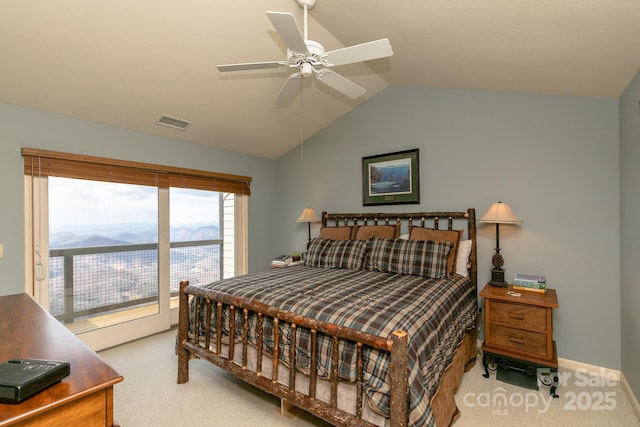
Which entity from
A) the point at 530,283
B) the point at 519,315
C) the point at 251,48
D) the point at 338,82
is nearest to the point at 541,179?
the point at 530,283

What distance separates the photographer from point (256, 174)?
4668mm

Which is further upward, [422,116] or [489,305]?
[422,116]

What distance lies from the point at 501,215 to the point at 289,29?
2.34 meters

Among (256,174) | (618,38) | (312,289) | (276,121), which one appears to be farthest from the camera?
(256,174)

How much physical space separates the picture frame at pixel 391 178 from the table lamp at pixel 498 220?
0.90 m

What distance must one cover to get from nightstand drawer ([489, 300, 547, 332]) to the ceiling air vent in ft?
11.7

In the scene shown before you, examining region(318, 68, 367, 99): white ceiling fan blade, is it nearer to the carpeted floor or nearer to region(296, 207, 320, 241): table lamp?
region(296, 207, 320, 241): table lamp

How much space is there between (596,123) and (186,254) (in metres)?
4.53

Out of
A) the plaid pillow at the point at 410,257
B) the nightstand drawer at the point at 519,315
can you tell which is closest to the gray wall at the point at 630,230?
the nightstand drawer at the point at 519,315

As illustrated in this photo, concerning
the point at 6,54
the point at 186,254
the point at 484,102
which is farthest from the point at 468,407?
the point at 6,54

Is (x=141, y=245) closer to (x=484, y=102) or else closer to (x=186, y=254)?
(x=186, y=254)

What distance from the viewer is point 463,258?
3.05m

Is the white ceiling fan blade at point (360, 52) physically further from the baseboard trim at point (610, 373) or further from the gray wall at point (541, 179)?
the baseboard trim at point (610, 373)

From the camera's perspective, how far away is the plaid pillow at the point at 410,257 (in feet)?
9.43
